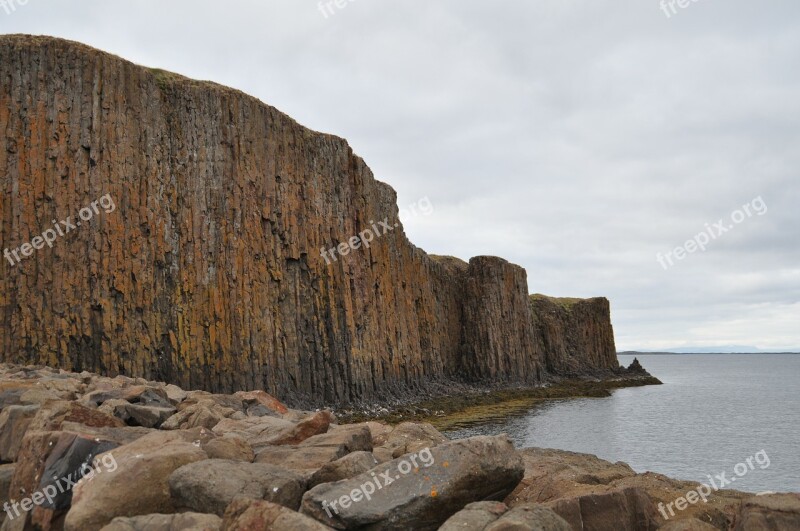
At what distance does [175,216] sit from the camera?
1229 inches

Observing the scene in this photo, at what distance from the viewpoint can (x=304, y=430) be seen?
8617 mm

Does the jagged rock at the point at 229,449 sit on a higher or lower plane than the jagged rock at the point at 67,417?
lower

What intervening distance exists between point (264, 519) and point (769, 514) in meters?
4.86

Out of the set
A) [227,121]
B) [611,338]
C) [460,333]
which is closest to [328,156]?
[227,121]

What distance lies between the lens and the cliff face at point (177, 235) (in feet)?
88.1

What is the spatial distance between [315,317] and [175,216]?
37.9ft

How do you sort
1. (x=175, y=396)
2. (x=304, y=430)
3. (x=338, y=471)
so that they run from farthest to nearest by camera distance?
(x=175, y=396) < (x=304, y=430) < (x=338, y=471)

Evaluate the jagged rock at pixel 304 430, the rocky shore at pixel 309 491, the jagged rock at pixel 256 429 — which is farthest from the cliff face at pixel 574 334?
the rocky shore at pixel 309 491

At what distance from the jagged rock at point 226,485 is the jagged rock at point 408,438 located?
2135 mm

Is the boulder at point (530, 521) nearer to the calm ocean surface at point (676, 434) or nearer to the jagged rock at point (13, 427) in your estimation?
the jagged rock at point (13, 427)

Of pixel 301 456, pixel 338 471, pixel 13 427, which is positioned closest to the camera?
pixel 338 471

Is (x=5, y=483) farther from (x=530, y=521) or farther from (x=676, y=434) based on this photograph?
(x=676, y=434)

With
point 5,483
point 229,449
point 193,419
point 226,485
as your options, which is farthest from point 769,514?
point 5,483

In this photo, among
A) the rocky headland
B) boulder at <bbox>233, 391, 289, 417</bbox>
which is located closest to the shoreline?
the rocky headland
